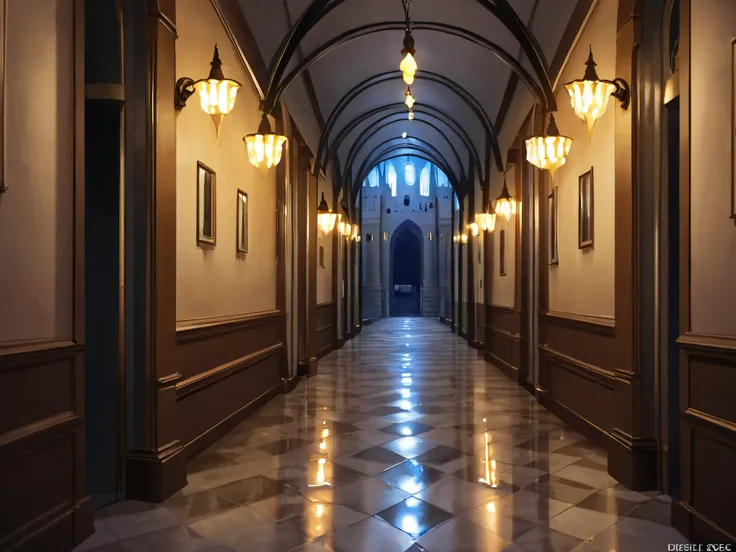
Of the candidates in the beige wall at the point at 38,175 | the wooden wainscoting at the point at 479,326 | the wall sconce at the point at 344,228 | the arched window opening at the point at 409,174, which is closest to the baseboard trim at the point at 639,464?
the beige wall at the point at 38,175

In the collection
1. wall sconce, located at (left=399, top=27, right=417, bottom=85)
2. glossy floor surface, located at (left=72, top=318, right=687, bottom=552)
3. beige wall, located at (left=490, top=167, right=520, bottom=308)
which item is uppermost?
wall sconce, located at (left=399, top=27, right=417, bottom=85)

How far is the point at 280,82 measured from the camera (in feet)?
26.4

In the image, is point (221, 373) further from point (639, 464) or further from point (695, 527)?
point (695, 527)

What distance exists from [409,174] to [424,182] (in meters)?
0.92

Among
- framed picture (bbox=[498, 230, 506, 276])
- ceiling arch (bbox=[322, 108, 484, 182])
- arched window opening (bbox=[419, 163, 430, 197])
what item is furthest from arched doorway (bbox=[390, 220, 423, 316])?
framed picture (bbox=[498, 230, 506, 276])

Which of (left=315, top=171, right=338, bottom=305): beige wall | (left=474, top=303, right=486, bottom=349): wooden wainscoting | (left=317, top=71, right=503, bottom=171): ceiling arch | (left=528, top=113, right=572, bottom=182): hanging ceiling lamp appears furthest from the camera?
(left=474, top=303, right=486, bottom=349): wooden wainscoting

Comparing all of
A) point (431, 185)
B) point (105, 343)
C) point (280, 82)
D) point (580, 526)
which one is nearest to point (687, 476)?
point (580, 526)

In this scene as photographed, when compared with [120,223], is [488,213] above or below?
above

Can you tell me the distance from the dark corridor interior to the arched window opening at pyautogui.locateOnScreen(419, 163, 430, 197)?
161 inches

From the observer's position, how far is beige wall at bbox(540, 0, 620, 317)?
5.91 meters

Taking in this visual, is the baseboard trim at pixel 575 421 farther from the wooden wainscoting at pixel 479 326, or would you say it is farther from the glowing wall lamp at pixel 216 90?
the wooden wainscoting at pixel 479 326

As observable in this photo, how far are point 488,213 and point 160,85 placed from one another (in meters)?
9.85

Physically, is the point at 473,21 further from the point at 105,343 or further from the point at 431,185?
the point at 431,185

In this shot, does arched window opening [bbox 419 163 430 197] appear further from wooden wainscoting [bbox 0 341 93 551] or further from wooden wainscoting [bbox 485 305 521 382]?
wooden wainscoting [bbox 0 341 93 551]
